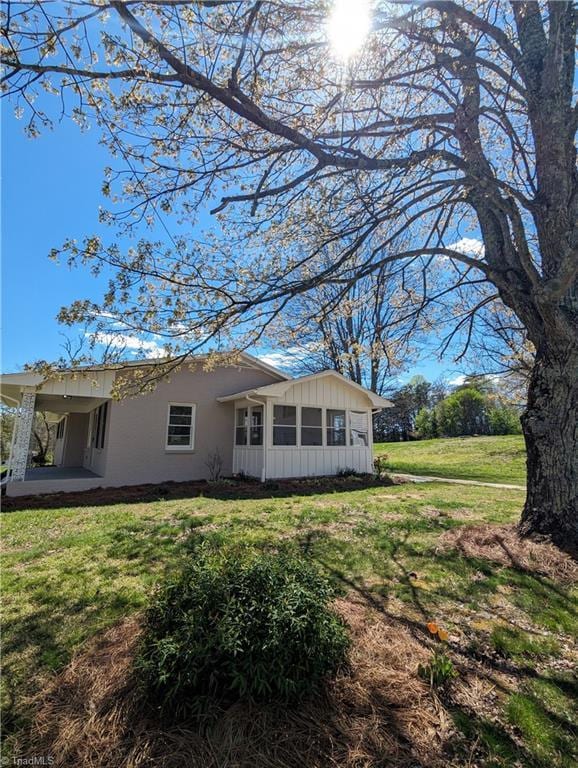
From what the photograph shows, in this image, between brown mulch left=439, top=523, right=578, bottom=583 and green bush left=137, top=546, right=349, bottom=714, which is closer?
green bush left=137, top=546, right=349, bottom=714

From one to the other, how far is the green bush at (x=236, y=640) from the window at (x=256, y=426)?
9.74 meters

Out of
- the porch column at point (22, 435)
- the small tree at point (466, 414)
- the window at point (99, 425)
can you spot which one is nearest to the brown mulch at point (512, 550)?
the porch column at point (22, 435)

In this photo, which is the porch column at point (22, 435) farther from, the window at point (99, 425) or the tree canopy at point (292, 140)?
the tree canopy at point (292, 140)

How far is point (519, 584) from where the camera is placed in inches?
148

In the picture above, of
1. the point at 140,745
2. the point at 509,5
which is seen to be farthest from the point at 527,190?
the point at 140,745

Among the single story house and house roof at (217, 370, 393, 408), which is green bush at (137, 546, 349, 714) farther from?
house roof at (217, 370, 393, 408)

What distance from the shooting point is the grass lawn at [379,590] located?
209cm

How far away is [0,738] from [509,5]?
8330 millimetres

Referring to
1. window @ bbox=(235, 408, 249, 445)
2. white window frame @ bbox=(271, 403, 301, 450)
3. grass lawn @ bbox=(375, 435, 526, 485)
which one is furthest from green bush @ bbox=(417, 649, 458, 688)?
grass lawn @ bbox=(375, 435, 526, 485)

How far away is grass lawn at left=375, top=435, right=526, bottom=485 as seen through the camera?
1479 cm

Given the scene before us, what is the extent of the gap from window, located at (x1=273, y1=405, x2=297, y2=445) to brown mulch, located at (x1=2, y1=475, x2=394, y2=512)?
1.30 meters

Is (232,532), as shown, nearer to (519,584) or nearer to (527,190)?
(519,584)

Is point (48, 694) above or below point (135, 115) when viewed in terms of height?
below

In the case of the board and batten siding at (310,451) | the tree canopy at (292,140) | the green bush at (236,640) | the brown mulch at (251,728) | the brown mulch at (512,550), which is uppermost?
the tree canopy at (292,140)
